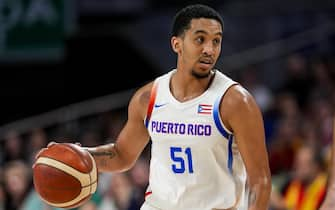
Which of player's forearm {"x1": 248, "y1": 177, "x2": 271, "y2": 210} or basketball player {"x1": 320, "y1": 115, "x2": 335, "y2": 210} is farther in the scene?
player's forearm {"x1": 248, "y1": 177, "x2": 271, "y2": 210}

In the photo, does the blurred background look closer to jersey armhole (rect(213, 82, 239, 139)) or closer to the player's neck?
the player's neck

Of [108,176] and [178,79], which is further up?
[178,79]

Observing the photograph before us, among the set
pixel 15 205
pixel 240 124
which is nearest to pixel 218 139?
pixel 240 124

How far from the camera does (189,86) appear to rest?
5.09 meters

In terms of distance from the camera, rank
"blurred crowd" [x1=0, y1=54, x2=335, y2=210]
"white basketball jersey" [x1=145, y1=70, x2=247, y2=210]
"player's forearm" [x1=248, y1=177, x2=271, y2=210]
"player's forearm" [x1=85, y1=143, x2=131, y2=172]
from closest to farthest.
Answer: "player's forearm" [x1=248, y1=177, x2=271, y2=210] → "white basketball jersey" [x1=145, y1=70, x2=247, y2=210] → "player's forearm" [x1=85, y1=143, x2=131, y2=172] → "blurred crowd" [x1=0, y1=54, x2=335, y2=210]

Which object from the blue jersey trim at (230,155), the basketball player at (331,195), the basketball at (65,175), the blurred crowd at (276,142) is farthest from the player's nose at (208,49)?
the blurred crowd at (276,142)

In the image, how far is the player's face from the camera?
16.1ft

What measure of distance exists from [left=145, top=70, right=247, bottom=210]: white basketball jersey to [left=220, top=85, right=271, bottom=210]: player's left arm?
0.42 feet

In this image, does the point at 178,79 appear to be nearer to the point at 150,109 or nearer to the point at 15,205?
the point at 150,109

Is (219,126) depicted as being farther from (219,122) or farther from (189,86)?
(189,86)

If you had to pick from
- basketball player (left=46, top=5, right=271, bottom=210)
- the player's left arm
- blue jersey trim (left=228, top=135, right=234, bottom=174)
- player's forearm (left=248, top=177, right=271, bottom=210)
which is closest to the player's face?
basketball player (left=46, top=5, right=271, bottom=210)

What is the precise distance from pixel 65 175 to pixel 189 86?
0.81 metres

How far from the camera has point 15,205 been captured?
991 centimetres

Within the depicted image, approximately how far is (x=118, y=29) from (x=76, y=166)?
9896mm
